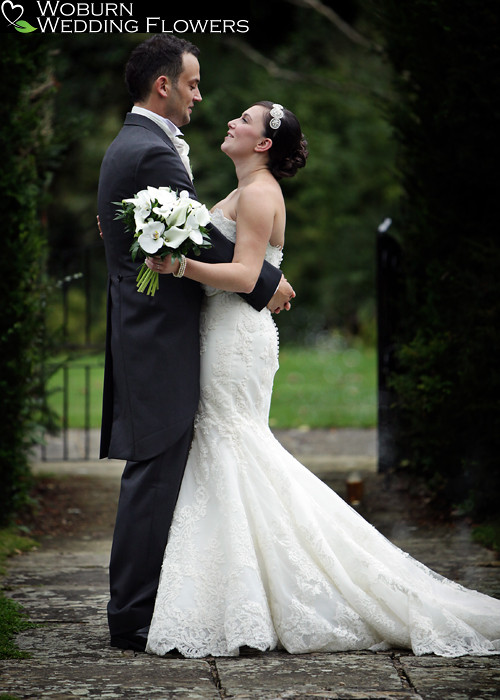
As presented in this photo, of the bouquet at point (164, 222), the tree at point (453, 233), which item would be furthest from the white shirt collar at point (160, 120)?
the tree at point (453, 233)

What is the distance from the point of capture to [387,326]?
289 inches

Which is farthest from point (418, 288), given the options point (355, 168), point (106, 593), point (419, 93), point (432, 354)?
point (355, 168)

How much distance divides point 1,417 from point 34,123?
184 centimetres

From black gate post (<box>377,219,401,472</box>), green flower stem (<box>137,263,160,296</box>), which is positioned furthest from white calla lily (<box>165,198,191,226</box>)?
black gate post (<box>377,219,401,472</box>)

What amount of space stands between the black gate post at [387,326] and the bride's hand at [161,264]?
370 centimetres

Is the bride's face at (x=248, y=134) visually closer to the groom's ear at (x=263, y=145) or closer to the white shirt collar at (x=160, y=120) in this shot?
the groom's ear at (x=263, y=145)

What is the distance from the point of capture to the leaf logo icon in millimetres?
5910

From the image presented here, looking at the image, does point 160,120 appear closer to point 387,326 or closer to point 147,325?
point 147,325

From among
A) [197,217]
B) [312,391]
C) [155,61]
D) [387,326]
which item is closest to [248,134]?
[155,61]

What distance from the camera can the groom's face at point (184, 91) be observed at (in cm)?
390

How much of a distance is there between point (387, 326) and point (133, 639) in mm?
4083

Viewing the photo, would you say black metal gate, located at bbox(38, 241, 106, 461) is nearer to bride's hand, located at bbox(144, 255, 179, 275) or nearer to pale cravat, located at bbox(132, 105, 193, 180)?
pale cravat, located at bbox(132, 105, 193, 180)

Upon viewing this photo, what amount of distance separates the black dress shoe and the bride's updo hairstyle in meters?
1.91

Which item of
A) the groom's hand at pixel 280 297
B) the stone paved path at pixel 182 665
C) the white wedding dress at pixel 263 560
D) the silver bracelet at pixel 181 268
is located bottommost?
the stone paved path at pixel 182 665
